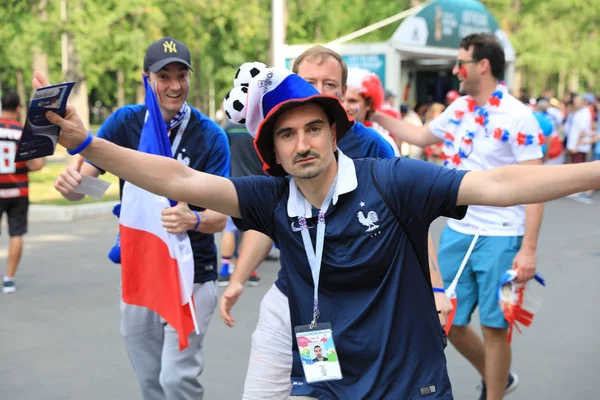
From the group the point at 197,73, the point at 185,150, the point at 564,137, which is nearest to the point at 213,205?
the point at 185,150

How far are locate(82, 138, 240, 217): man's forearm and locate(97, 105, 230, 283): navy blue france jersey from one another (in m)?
1.41

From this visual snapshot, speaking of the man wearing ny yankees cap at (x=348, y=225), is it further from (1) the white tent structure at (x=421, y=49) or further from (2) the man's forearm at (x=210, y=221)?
(1) the white tent structure at (x=421, y=49)

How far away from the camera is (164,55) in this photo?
4.09 m

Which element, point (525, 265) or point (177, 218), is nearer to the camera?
point (177, 218)

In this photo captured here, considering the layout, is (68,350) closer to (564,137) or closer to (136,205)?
(136,205)

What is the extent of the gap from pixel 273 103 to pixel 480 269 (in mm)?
2402

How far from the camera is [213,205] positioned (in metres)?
2.80

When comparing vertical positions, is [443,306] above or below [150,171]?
below

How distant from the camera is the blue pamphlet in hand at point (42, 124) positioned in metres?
2.34

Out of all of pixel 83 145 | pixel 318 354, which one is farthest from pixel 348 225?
pixel 83 145

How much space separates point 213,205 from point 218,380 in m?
3.05

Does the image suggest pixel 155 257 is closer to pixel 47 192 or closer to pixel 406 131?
pixel 406 131

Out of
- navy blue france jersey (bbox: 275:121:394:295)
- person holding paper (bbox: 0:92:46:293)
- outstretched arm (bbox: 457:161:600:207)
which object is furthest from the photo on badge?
person holding paper (bbox: 0:92:46:293)

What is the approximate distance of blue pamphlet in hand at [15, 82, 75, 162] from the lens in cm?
234
